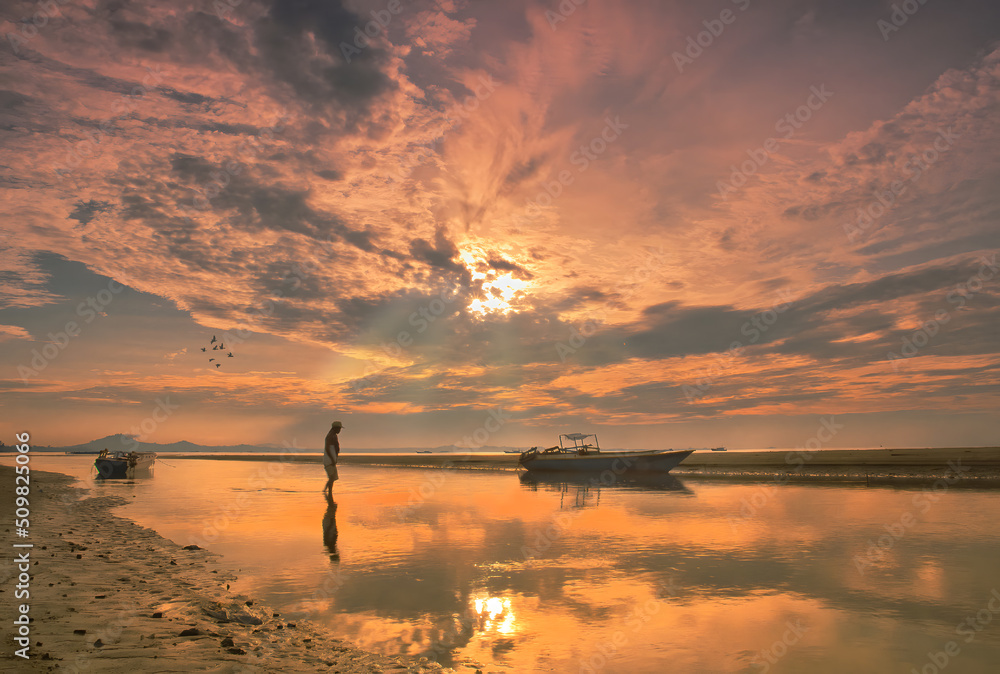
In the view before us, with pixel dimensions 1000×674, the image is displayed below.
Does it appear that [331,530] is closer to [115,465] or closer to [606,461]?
[606,461]

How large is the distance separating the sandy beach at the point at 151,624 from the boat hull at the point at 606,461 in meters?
44.0

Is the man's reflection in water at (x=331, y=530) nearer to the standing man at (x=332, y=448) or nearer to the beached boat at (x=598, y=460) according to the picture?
the standing man at (x=332, y=448)

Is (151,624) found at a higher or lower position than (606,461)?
higher

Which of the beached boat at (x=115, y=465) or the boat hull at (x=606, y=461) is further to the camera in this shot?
the boat hull at (x=606, y=461)

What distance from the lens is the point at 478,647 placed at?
762cm

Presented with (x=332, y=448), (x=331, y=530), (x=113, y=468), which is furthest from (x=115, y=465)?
(x=331, y=530)

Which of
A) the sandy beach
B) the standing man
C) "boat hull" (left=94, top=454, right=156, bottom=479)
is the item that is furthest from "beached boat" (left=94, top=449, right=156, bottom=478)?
the sandy beach

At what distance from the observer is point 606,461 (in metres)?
52.1

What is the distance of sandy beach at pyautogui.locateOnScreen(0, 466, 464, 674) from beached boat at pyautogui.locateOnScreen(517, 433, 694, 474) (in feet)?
145

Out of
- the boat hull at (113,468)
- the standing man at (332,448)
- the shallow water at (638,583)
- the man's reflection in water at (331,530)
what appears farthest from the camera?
the boat hull at (113,468)

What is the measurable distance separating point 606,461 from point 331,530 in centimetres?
3869

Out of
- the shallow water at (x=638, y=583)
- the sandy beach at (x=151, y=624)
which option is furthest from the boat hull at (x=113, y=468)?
the sandy beach at (x=151, y=624)

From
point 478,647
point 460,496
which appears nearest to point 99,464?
point 460,496

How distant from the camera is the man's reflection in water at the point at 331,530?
13.9 metres
